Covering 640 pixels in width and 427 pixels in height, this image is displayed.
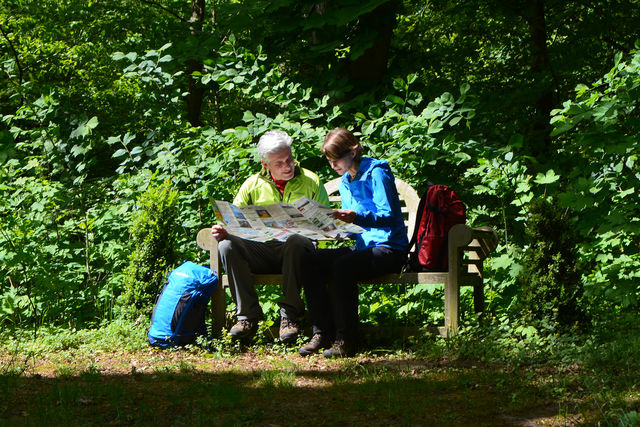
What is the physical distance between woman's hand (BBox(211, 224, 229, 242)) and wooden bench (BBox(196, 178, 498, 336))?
168 mm

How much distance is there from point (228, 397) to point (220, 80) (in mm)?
3619

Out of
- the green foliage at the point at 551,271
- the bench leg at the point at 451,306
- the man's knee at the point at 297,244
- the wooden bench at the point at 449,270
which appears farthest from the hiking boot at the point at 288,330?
the green foliage at the point at 551,271

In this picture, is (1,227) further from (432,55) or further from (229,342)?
(432,55)

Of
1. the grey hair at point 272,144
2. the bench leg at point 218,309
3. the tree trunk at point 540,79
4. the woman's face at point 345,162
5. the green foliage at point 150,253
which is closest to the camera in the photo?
the woman's face at point 345,162

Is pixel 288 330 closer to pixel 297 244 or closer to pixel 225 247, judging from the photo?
pixel 297 244

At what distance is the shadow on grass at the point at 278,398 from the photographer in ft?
10.6

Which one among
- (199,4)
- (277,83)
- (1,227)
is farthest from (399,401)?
(199,4)

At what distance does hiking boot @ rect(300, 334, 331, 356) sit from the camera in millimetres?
4816

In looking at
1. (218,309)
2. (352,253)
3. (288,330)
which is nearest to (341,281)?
(352,253)

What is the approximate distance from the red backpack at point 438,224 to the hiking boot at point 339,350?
767mm

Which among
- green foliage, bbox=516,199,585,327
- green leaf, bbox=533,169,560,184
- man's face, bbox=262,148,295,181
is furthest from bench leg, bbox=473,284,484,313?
man's face, bbox=262,148,295,181

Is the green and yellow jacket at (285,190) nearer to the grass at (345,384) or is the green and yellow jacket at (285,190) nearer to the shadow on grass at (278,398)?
the grass at (345,384)

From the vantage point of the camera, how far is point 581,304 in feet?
15.2

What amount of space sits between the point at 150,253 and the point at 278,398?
2.38 m
